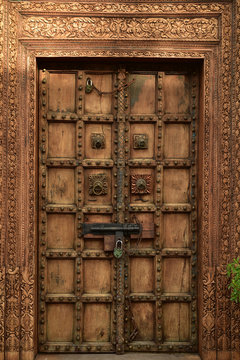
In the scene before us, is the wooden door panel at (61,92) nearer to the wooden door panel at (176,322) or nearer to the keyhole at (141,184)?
the keyhole at (141,184)

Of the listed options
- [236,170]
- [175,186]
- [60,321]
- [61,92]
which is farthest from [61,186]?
[236,170]

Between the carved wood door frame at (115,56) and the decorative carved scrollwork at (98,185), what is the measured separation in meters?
0.46

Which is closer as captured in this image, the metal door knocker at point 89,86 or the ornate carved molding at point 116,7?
the ornate carved molding at point 116,7

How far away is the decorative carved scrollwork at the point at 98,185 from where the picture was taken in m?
3.36

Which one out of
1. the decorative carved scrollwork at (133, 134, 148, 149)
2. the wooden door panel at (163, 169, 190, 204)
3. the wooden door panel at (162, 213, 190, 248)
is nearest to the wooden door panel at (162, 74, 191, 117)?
the decorative carved scrollwork at (133, 134, 148, 149)

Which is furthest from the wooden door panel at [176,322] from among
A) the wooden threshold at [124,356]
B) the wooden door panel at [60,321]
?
the wooden door panel at [60,321]

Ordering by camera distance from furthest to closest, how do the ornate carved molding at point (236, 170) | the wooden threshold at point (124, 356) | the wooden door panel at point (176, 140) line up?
the wooden door panel at point (176, 140), the wooden threshold at point (124, 356), the ornate carved molding at point (236, 170)

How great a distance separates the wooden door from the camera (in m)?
3.37

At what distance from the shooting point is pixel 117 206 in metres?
3.37

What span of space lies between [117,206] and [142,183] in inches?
10.9

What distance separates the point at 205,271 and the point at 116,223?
0.80 m

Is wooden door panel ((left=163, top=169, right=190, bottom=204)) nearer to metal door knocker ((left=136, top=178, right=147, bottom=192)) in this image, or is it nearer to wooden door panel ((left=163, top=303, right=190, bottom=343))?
metal door knocker ((left=136, top=178, right=147, bottom=192))

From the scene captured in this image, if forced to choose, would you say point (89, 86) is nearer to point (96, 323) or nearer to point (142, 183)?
point (142, 183)

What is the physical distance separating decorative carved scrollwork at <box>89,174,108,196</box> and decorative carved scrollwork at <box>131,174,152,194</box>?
0.22m
